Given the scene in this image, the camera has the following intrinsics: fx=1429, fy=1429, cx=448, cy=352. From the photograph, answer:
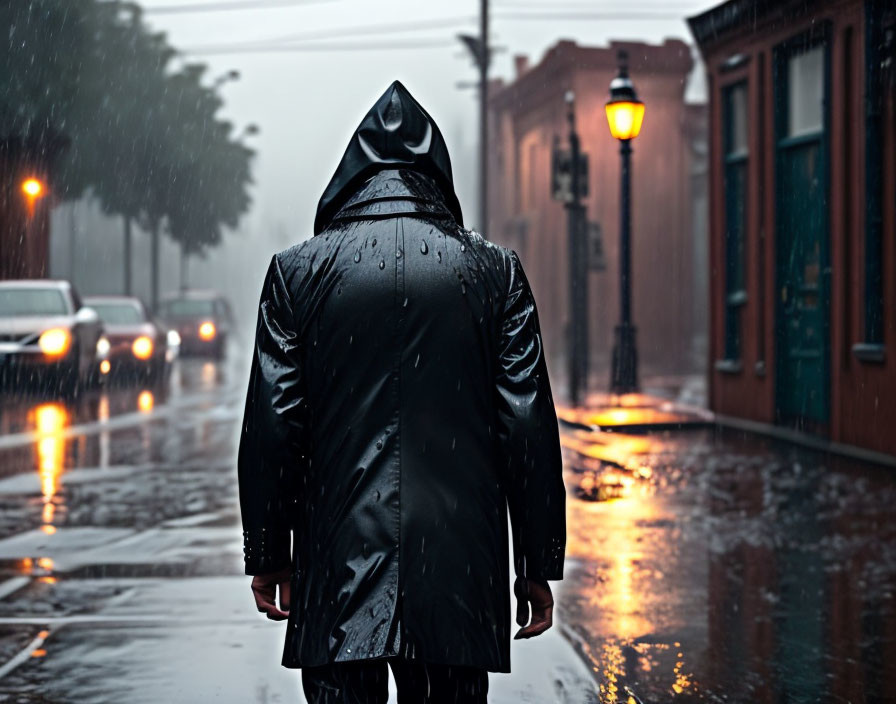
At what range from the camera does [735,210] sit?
52.1 feet

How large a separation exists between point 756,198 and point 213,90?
38.2 metres

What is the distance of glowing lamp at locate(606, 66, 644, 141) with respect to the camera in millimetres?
16609

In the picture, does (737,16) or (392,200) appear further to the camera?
(737,16)

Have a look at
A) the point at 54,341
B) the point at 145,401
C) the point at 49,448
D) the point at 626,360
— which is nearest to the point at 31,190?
the point at 54,341

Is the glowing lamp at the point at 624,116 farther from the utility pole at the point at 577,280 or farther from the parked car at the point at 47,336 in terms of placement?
the parked car at the point at 47,336

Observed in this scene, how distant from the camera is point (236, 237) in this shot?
567 ft

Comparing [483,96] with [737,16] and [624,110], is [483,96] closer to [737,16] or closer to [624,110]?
[624,110]

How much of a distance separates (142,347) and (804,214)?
45.7ft

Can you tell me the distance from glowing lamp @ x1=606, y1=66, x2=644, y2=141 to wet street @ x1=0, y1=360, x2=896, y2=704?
5.13m

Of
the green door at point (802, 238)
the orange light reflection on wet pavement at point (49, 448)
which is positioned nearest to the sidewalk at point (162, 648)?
the orange light reflection on wet pavement at point (49, 448)

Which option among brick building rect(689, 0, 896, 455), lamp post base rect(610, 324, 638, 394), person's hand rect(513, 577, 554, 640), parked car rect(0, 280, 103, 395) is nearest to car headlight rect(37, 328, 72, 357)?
parked car rect(0, 280, 103, 395)

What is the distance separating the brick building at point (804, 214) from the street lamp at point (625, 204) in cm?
95

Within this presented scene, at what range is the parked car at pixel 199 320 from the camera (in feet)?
118

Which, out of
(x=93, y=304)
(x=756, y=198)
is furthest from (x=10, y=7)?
(x=756, y=198)
